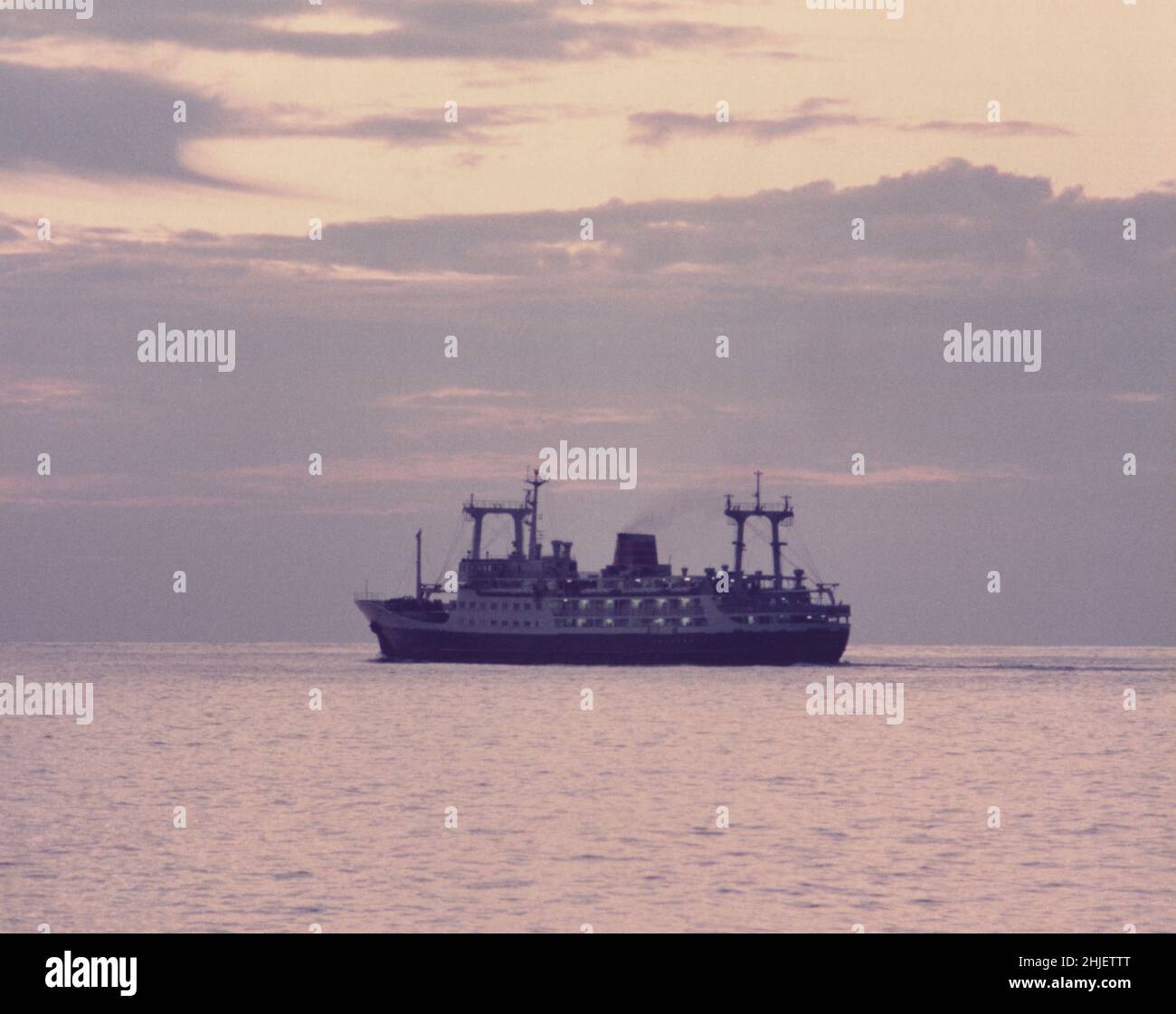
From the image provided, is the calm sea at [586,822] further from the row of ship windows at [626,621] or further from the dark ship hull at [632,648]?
the row of ship windows at [626,621]

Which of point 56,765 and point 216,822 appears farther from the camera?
point 56,765

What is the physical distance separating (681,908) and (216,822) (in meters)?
16.7

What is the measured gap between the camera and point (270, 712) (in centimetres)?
9719

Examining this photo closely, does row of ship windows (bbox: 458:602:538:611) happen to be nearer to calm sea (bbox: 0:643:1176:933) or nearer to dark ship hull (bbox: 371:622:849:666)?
dark ship hull (bbox: 371:622:849:666)

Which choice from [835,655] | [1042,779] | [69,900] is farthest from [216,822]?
[835,655]

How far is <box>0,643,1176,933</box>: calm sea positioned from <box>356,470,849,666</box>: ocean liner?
1594 inches

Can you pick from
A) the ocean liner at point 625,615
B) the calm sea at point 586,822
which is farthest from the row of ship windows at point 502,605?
the calm sea at point 586,822

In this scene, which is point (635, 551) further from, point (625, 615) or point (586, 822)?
point (586, 822)

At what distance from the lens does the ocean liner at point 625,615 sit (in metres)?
135

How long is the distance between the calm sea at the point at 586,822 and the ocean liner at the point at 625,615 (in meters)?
40.5

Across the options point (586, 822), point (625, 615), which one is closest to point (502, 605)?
point (625, 615)

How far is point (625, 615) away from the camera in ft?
458

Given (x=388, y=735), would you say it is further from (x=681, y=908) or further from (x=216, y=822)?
(x=681, y=908)
